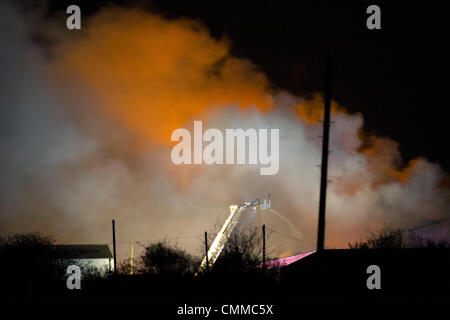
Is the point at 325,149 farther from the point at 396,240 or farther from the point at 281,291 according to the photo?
the point at 396,240

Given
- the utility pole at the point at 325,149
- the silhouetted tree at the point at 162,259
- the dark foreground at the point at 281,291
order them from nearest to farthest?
the utility pole at the point at 325,149 < the dark foreground at the point at 281,291 < the silhouetted tree at the point at 162,259

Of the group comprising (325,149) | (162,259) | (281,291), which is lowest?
(162,259)

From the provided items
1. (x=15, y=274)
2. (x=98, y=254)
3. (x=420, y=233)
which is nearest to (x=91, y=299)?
(x=15, y=274)

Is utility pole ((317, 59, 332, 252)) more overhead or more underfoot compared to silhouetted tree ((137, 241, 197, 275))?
more overhead

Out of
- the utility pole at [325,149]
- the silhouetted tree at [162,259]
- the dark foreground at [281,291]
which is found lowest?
the silhouetted tree at [162,259]

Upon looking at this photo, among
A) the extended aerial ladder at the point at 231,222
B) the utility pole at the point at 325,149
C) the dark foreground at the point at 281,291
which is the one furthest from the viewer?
the extended aerial ladder at the point at 231,222

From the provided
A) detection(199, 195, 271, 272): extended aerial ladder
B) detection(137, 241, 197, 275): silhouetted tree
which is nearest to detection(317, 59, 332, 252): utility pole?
detection(137, 241, 197, 275): silhouetted tree

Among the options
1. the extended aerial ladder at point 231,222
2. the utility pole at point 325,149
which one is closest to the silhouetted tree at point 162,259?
the extended aerial ladder at point 231,222

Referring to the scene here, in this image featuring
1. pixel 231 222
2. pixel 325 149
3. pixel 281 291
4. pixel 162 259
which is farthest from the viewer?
pixel 231 222

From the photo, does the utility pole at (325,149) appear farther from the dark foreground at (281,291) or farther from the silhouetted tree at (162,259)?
the silhouetted tree at (162,259)

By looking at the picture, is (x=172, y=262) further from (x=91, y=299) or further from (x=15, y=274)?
(x=91, y=299)

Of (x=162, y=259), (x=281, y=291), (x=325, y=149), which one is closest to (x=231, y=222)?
(x=162, y=259)

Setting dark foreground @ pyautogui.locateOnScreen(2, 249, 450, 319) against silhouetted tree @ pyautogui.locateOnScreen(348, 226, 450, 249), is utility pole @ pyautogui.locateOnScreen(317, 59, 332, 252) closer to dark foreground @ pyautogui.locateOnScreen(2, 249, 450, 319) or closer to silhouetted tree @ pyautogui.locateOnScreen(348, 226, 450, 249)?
dark foreground @ pyautogui.locateOnScreen(2, 249, 450, 319)

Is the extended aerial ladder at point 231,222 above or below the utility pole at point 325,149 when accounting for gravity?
below
